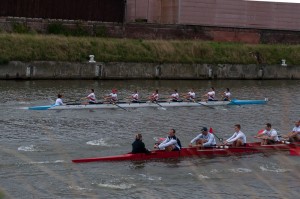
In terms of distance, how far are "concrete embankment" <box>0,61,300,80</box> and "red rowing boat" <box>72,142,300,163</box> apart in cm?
2577

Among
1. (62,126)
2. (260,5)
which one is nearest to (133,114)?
(62,126)

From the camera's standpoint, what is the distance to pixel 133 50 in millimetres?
55094

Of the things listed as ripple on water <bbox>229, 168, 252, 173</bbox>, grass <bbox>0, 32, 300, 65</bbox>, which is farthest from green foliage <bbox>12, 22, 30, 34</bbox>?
ripple on water <bbox>229, 168, 252, 173</bbox>

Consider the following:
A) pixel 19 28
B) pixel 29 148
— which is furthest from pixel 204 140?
pixel 19 28

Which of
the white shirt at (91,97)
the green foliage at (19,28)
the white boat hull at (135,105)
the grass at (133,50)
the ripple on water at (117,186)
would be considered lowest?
the ripple on water at (117,186)

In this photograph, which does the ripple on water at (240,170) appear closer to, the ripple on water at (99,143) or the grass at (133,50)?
the ripple on water at (99,143)

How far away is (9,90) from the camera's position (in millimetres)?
42094

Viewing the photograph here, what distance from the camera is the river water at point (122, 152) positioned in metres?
20.4

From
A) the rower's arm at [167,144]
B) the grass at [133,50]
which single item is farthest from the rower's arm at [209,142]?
the grass at [133,50]

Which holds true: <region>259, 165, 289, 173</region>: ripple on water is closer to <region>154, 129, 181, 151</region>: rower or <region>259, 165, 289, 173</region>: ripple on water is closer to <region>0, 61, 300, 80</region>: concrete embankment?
<region>154, 129, 181, 151</region>: rower

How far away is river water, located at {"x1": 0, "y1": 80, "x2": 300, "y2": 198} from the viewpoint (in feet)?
67.1

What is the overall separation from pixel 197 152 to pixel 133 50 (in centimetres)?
3073

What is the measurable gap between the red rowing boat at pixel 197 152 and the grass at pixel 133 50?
1023 inches

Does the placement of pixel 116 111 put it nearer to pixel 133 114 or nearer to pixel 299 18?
pixel 133 114
